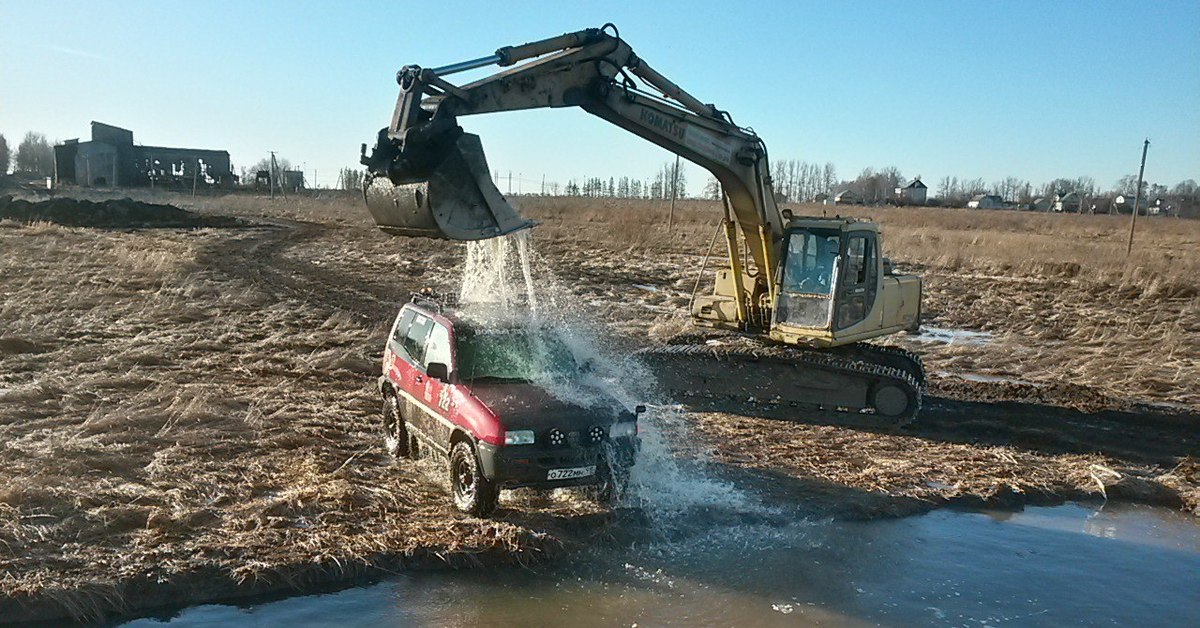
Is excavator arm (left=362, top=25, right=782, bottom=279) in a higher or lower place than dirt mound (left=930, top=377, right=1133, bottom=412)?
higher

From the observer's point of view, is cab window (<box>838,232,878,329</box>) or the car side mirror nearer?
the car side mirror

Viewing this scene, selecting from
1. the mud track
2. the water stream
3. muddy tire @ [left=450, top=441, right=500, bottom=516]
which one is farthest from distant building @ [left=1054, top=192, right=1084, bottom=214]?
muddy tire @ [left=450, top=441, right=500, bottom=516]

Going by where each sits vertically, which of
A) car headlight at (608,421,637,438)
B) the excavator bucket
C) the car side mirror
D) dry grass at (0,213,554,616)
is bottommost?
dry grass at (0,213,554,616)

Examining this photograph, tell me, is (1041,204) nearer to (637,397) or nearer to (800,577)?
(637,397)

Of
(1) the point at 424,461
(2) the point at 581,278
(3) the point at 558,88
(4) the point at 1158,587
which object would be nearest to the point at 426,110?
(3) the point at 558,88

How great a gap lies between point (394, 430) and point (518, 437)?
2926 millimetres

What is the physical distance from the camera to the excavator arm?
8.83 m

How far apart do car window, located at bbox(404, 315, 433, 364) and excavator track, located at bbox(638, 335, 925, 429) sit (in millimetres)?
5024

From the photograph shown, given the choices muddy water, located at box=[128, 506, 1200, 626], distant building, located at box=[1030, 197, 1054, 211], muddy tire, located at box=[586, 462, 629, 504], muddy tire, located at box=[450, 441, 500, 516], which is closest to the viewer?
muddy water, located at box=[128, 506, 1200, 626]

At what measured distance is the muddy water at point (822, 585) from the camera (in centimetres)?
711

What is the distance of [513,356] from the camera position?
9648 mm

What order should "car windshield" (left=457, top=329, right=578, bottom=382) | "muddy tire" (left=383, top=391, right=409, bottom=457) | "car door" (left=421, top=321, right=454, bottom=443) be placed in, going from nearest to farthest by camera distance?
1. "car door" (left=421, top=321, right=454, bottom=443)
2. "car windshield" (left=457, top=329, right=578, bottom=382)
3. "muddy tire" (left=383, top=391, right=409, bottom=457)

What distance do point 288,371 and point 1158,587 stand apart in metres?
11.8

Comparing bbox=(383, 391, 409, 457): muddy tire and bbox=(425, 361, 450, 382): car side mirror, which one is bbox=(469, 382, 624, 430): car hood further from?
bbox=(383, 391, 409, 457): muddy tire
